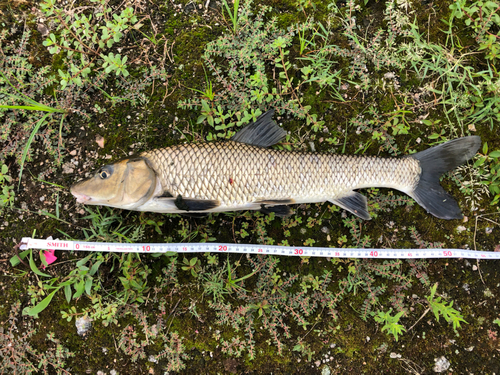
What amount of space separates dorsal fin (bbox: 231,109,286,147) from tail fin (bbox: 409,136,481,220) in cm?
141

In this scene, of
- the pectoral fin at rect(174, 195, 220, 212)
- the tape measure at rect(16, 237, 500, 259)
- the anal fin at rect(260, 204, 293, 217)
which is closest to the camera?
the pectoral fin at rect(174, 195, 220, 212)

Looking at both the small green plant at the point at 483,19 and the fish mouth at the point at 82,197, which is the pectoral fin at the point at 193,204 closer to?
the fish mouth at the point at 82,197

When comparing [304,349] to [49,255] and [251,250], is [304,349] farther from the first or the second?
[49,255]

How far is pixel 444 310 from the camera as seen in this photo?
298cm

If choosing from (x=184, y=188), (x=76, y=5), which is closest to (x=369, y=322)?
(x=184, y=188)

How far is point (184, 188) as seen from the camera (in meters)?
2.69

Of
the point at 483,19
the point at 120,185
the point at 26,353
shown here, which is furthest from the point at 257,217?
the point at 483,19

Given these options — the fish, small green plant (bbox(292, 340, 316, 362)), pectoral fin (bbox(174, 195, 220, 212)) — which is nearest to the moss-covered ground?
small green plant (bbox(292, 340, 316, 362))

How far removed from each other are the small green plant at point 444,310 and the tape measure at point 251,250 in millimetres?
381

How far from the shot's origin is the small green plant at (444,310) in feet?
9.71

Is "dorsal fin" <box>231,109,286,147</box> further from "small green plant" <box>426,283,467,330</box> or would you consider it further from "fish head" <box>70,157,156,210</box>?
"small green plant" <box>426,283,467,330</box>

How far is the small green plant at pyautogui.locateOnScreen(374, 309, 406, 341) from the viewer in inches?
114

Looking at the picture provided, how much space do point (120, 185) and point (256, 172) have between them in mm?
1225

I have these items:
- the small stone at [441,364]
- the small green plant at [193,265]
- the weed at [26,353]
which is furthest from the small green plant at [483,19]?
the weed at [26,353]
